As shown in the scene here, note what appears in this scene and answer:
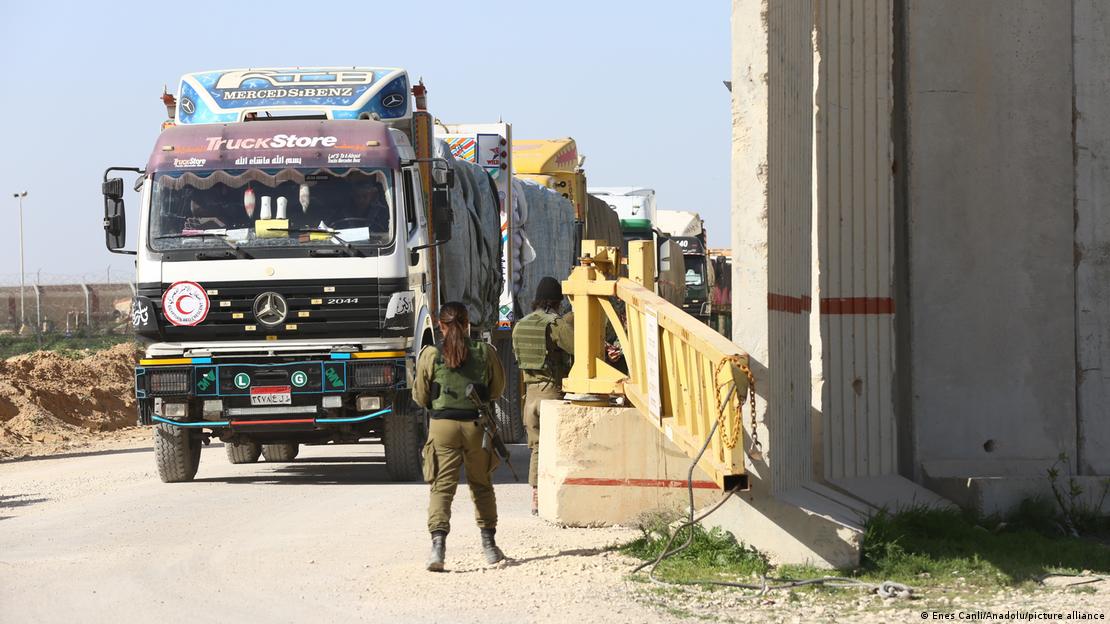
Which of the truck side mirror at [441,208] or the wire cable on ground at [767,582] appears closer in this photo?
the wire cable on ground at [767,582]

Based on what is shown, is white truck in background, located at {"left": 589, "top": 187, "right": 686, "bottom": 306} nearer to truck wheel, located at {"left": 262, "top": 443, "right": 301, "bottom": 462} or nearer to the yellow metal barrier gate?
truck wheel, located at {"left": 262, "top": 443, "right": 301, "bottom": 462}

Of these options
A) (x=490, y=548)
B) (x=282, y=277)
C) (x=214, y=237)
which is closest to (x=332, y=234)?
(x=282, y=277)

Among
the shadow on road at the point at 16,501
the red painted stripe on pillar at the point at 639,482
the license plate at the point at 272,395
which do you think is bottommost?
the shadow on road at the point at 16,501

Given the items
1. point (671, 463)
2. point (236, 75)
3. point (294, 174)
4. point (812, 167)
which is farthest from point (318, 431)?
point (812, 167)

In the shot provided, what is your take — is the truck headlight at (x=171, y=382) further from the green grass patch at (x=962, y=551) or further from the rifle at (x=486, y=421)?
the green grass patch at (x=962, y=551)

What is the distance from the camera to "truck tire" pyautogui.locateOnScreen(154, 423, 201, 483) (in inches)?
567

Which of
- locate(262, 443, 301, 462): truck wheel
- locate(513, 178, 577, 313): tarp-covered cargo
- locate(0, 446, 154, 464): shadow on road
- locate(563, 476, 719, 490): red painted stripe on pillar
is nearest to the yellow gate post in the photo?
locate(563, 476, 719, 490): red painted stripe on pillar

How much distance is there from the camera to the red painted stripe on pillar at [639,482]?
32.8ft

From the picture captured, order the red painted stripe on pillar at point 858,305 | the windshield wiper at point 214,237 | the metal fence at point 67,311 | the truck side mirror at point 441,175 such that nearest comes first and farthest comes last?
the red painted stripe on pillar at point 858,305, the windshield wiper at point 214,237, the truck side mirror at point 441,175, the metal fence at point 67,311

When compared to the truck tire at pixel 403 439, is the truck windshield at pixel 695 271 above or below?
above

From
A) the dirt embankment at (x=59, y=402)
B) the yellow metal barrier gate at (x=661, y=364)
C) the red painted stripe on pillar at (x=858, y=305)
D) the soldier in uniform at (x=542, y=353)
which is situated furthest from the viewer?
the dirt embankment at (x=59, y=402)

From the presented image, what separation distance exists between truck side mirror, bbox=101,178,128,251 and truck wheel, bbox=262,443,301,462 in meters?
4.13

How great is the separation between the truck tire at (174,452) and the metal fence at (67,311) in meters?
27.4

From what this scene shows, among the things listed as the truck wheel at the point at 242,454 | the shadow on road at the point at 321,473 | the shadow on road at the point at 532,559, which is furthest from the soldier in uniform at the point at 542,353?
the truck wheel at the point at 242,454
